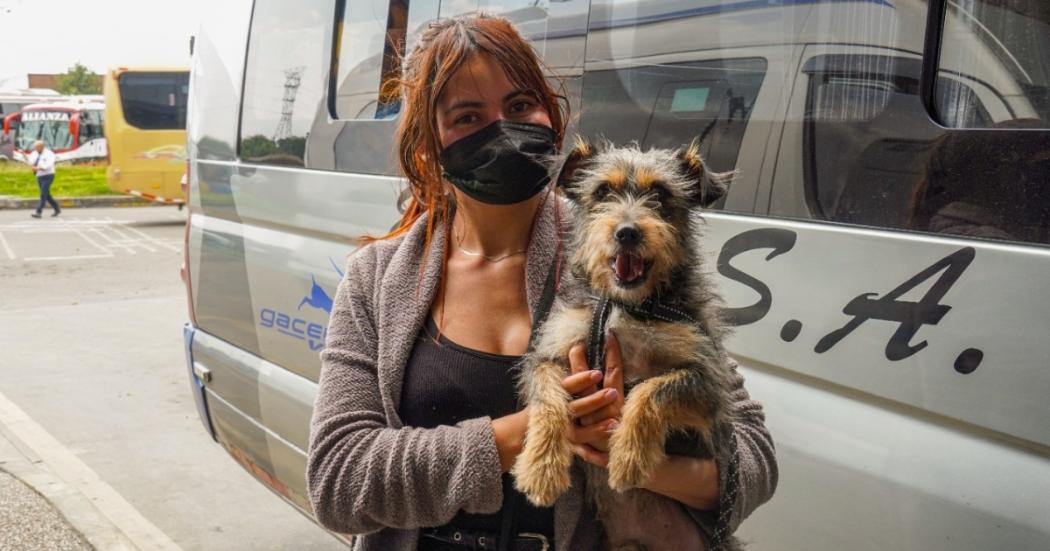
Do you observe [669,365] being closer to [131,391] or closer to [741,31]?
[741,31]

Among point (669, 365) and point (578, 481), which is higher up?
point (669, 365)

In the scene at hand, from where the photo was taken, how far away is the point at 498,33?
6.17 feet

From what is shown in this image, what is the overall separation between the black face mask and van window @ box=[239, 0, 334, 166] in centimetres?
236

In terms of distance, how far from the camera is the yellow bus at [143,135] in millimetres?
21125

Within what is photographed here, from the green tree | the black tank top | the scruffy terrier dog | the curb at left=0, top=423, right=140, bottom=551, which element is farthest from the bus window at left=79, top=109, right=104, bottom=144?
the green tree

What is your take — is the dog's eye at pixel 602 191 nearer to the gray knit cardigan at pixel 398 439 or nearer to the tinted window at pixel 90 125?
the gray knit cardigan at pixel 398 439

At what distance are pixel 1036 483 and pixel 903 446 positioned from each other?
275 mm

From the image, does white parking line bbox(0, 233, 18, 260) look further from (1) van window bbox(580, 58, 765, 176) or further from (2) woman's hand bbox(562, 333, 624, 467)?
(2) woman's hand bbox(562, 333, 624, 467)

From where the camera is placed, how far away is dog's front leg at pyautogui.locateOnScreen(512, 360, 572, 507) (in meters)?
1.74

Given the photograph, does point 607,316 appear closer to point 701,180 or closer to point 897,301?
point 701,180

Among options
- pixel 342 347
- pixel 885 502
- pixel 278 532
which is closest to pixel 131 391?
pixel 278 532

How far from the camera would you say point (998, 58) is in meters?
1.91

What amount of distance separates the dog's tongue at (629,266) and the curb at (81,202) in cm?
2445

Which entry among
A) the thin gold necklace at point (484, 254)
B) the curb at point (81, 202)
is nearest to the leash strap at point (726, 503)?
the thin gold necklace at point (484, 254)
